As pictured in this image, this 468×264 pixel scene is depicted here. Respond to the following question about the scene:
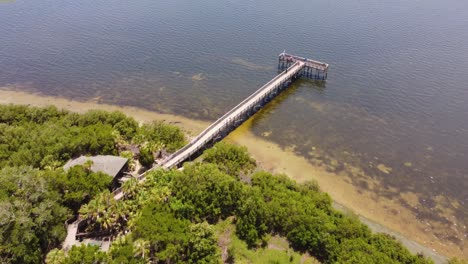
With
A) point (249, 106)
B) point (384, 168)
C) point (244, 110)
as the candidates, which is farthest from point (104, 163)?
point (384, 168)

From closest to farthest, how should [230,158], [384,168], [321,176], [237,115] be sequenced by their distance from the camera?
[230,158], [321,176], [384,168], [237,115]

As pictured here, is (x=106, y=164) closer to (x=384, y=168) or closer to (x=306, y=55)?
(x=384, y=168)

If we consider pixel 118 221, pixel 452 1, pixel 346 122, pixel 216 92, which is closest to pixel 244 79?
pixel 216 92

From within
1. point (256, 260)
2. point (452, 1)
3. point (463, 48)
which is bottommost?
point (256, 260)

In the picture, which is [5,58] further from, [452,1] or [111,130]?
[452,1]

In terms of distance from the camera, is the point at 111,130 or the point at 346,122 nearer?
the point at 111,130

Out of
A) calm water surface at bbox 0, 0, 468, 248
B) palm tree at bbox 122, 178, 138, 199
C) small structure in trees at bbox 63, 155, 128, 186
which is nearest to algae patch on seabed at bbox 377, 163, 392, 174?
calm water surface at bbox 0, 0, 468, 248
